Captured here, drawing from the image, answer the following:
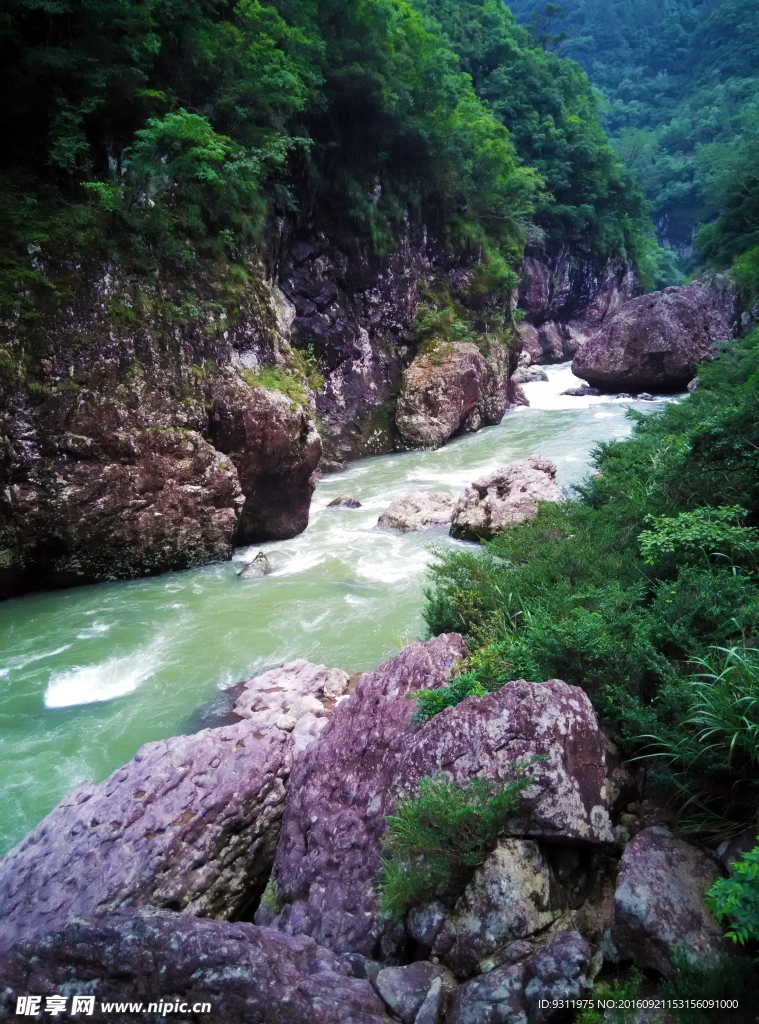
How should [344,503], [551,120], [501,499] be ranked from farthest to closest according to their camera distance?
[551,120], [344,503], [501,499]

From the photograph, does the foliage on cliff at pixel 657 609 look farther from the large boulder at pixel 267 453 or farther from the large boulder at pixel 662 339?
the large boulder at pixel 662 339

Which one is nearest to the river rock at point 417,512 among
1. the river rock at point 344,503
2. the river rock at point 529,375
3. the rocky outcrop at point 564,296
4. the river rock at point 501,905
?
the river rock at point 344,503

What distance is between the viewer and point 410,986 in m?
2.62

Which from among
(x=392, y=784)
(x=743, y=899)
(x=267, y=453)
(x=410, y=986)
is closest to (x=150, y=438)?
(x=267, y=453)

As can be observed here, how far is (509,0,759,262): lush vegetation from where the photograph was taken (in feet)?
171

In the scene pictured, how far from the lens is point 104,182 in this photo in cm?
956

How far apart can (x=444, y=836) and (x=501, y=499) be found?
323 inches

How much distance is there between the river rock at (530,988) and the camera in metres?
2.30

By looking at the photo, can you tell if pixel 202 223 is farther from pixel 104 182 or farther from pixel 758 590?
pixel 758 590

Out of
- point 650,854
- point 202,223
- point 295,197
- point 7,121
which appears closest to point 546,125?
point 295,197

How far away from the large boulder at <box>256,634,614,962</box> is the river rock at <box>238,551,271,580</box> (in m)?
5.87

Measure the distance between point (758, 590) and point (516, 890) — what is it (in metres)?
2.59

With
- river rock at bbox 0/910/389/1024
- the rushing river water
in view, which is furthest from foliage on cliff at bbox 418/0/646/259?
river rock at bbox 0/910/389/1024

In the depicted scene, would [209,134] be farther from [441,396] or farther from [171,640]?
[441,396]
